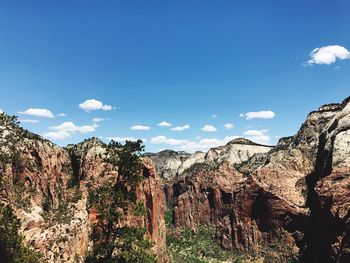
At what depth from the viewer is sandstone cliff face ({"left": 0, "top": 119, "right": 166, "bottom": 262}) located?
4491 cm

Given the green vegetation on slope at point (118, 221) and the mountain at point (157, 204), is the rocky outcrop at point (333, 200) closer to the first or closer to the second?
the mountain at point (157, 204)

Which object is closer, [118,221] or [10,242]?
[10,242]

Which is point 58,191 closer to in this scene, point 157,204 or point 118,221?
point 157,204

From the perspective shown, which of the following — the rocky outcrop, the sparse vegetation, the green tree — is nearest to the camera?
the green tree

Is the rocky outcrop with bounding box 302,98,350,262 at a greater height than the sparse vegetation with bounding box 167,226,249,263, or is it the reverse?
the rocky outcrop with bounding box 302,98,350,262

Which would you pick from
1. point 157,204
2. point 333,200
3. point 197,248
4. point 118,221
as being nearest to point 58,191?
point 157,204

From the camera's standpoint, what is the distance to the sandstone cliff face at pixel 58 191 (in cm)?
4491

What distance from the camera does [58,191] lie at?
88.1 metres

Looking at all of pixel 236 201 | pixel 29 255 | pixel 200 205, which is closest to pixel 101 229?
pixel 29 255

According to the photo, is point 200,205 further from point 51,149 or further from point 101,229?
point 101,229

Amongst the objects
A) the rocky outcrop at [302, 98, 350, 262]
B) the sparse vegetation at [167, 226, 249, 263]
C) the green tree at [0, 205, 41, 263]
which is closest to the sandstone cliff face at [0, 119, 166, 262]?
the green tree at [0, 205, 41, 263]

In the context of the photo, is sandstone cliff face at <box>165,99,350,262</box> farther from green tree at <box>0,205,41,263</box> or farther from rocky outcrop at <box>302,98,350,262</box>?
green tree at <box>0,205,41,263</box>

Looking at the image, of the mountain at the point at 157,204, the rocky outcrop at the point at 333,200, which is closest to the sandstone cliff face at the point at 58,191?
the mountain at the point at 157,204

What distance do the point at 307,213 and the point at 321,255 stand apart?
36.2 meters
